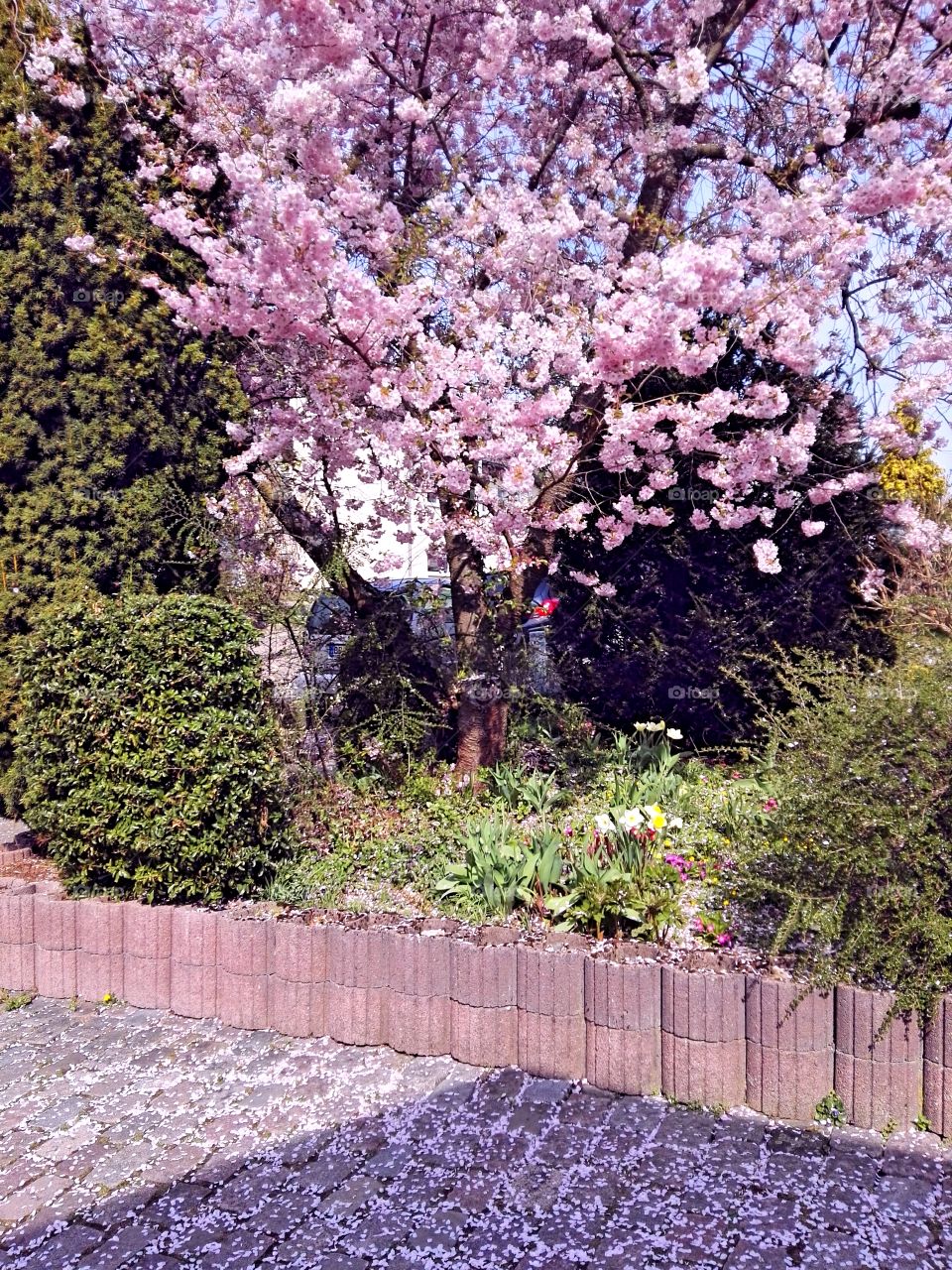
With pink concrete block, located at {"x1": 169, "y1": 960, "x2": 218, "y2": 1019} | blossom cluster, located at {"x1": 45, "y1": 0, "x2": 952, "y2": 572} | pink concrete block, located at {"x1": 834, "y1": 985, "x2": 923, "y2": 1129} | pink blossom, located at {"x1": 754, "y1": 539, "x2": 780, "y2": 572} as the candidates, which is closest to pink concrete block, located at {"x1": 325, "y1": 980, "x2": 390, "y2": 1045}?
pink concrete block, located at {"x1": 169, "y1": 960, "x2": 218, "y2": 1019}

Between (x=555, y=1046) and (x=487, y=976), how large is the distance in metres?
0.29

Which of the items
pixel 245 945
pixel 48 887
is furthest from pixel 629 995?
pixel 48 887

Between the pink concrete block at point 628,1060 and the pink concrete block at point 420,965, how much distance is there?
0.51m

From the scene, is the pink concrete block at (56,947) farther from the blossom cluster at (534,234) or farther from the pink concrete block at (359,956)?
the blossom cluster at (534,234)

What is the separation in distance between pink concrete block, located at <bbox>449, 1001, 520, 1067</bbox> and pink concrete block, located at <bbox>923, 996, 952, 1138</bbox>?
1.17 metres

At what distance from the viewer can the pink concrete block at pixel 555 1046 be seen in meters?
2.90

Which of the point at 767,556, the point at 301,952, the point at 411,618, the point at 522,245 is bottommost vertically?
the point at 301,952

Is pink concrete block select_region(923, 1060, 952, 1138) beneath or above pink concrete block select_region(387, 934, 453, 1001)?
beneath

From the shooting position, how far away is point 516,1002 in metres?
2.97

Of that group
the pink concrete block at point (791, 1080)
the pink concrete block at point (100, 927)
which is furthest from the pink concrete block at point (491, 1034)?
the pink concrete block at point (100, 927)

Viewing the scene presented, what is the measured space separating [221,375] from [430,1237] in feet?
13.1

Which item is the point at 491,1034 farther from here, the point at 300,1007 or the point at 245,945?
the point at 245,945

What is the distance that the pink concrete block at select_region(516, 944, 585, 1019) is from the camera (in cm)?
288

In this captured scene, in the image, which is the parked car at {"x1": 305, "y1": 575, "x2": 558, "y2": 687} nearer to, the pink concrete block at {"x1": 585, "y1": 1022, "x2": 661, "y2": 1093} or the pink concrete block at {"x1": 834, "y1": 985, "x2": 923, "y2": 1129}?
the pink concrete block at {"x1": 585, "y1": 1022, "x2": 661, "y2": 1093}
